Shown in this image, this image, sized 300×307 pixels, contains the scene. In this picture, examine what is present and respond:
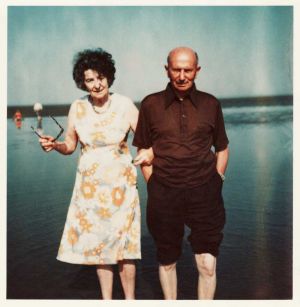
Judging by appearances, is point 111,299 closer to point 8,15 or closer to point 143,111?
point 143,111

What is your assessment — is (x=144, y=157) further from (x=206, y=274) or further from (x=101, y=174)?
(x=206, y=274)

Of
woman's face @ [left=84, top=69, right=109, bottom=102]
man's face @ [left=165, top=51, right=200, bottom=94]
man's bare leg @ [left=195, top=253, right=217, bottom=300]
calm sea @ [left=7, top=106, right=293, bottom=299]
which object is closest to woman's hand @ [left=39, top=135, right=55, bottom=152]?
woman's face @ [left=84, top=69, right=109, bottom=102]

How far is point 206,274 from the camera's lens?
3.10 meters

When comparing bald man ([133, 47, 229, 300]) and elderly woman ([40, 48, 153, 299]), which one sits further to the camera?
elderly woman ([40, 48, 153, 299])

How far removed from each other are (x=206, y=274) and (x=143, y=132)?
0.93 metres

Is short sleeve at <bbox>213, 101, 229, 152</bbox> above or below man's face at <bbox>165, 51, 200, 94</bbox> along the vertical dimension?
below

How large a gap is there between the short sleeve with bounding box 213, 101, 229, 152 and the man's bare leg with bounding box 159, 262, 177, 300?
2.54 feet

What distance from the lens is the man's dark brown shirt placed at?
9.78ft

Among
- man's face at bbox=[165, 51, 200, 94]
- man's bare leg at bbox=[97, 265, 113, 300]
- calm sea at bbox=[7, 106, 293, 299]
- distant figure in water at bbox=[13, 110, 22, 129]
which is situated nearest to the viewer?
man's face at bbox=[165, 51, 200, 94]

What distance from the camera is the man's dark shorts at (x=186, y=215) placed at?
3.03m

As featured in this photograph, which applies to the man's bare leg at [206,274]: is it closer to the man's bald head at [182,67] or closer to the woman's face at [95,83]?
the man's bald head at [182,67]

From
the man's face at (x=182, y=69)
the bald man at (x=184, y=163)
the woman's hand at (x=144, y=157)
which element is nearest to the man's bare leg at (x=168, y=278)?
the bald man at (x=184, y=163)

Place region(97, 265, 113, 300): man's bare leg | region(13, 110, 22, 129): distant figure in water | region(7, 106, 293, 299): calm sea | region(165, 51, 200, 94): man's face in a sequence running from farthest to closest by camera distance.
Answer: region(13, 110, 22, 129): distant figure in water → region(7, 106, 293, 299): calm sea → region(97, 265, 113, 300): man's bare leg → region(165, 51, 200, 94): man's face

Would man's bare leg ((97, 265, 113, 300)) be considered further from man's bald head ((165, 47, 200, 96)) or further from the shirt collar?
man's bald head ((165, 47, 200, 96))
